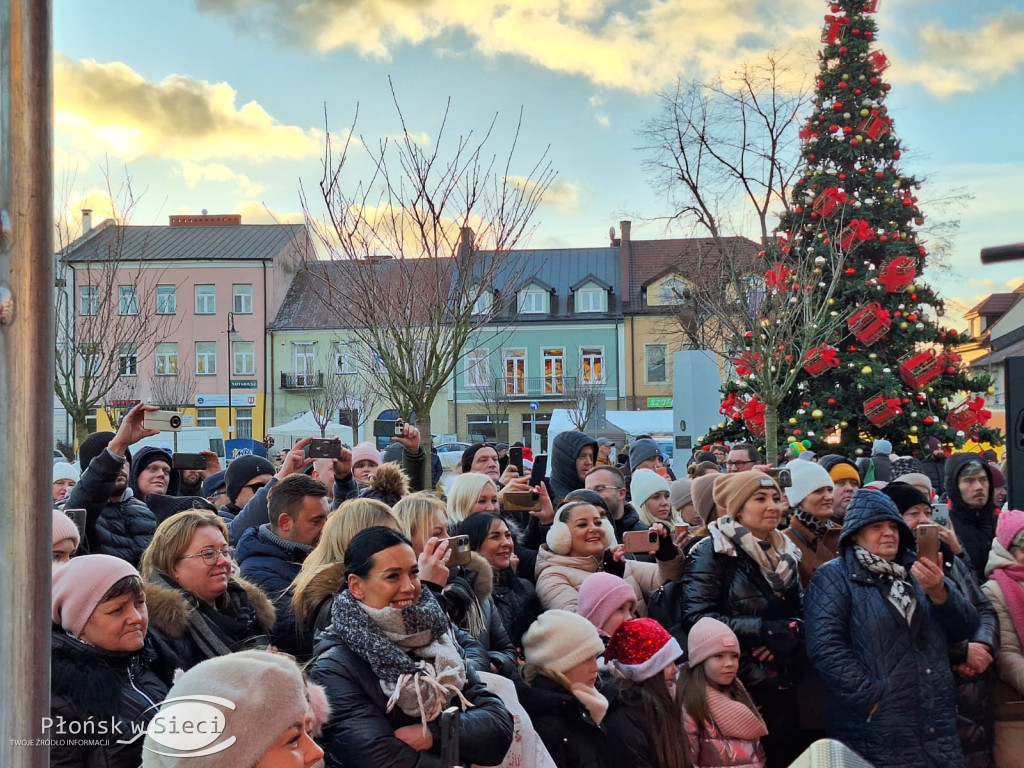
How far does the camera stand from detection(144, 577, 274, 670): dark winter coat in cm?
367

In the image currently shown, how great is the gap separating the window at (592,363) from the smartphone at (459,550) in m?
48.1

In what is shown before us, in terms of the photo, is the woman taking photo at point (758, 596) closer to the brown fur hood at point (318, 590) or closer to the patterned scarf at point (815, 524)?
the patterned scarf at point (815, 524)

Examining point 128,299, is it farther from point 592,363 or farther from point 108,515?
point 592,363

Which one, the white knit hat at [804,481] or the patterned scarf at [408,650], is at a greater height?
the white knit hat at [804,481]

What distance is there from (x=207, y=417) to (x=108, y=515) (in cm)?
4873

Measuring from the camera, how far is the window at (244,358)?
52906mm

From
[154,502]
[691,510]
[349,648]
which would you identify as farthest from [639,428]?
[349,648]

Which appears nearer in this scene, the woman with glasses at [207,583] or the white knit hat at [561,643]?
the woman with glasses at [207,583]

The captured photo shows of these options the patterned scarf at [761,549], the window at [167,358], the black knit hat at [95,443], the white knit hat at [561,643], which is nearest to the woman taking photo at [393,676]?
the white knit hat at [561,643]

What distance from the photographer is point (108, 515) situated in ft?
18.5

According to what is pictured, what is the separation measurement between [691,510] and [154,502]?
4426 millimetres

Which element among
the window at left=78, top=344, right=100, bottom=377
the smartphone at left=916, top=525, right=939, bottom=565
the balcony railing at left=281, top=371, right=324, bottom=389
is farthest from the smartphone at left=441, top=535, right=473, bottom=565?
the balcony railing at left=281, top=371, right=324, bottom=389

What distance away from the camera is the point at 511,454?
28.0ft

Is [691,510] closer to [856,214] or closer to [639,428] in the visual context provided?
[856,214]
